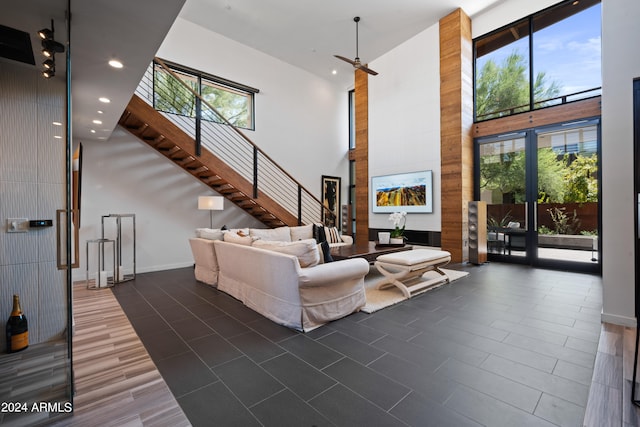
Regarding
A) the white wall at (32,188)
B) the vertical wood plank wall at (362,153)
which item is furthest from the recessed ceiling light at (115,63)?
the vertical wood plank wall at (362,153)

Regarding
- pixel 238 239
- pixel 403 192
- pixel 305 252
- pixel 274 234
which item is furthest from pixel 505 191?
pixel 238 239

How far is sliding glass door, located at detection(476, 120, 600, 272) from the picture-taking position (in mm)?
5102

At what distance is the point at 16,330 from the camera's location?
242 centimetres

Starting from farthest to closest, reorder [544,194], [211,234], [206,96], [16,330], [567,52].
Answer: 1. [206,96]
2. [544,194]
3. [567,52]
4. [211,234]
5. [16,330]

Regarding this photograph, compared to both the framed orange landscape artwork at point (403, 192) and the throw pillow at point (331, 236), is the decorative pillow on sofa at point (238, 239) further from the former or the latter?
the framed orange landscape artwork at point (403, 192)

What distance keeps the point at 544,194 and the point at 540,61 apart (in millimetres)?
2684

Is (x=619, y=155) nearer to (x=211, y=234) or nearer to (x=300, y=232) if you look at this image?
(x=300, y=232)

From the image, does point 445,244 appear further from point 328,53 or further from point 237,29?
point 237,29

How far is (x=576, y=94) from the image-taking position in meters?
5.25

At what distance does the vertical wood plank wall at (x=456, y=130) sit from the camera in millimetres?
6141

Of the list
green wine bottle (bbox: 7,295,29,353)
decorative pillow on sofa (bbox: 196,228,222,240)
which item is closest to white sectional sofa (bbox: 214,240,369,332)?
decorative pillow on sofa (bbox: 196,228,222,240)

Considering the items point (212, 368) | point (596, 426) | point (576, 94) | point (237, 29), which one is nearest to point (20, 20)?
point (212, 368)

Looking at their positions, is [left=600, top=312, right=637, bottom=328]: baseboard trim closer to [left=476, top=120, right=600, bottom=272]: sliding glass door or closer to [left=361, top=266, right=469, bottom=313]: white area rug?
[left=361, top=266, right=469, bottom=313]: white area rug

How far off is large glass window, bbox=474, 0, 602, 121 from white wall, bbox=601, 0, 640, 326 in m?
2.99
